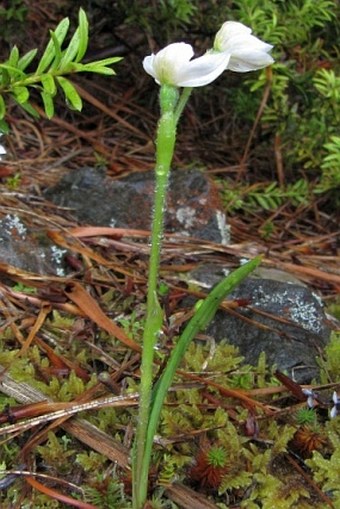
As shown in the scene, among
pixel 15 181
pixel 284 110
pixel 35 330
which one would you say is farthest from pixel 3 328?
pixel 284 110

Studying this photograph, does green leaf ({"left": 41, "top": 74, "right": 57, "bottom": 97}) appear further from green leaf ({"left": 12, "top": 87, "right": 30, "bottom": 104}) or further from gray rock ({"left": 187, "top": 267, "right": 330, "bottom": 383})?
gray rock ({"left": 187, "top": 267, "right": 330, "bottom": 383})

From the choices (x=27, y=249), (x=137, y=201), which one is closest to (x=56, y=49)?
(x=27, y=249)

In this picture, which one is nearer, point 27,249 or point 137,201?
point 27,249

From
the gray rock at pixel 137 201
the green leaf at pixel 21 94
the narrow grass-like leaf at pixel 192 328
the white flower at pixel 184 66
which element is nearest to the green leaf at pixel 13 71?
the green leaf at pixel 21 94

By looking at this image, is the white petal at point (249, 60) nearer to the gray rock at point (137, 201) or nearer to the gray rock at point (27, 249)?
the gray rock at point (27, 249)

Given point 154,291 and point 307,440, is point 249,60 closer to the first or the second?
point 154,291

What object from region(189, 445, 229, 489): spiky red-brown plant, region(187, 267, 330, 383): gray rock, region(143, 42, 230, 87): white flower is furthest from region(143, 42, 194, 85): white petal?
region(187, 267, 330, 383): gray rock
